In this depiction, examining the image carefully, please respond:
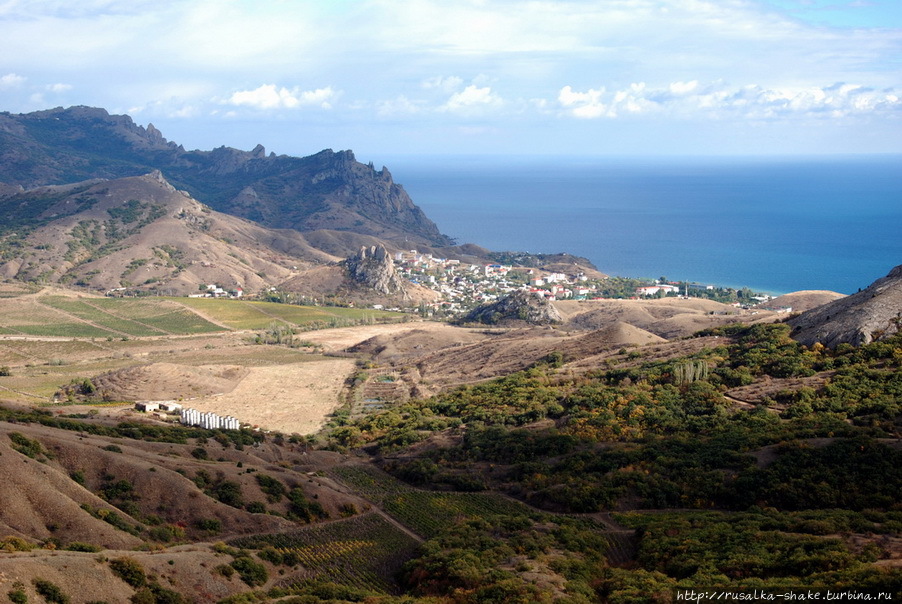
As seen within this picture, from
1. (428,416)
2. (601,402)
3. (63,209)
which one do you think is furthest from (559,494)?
(63,209)

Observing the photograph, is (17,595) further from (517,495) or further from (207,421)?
(207,421)

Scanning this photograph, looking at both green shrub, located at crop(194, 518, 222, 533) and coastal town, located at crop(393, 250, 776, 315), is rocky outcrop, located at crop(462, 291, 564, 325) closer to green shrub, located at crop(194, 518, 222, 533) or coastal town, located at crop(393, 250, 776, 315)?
coastal town, located at crop(393, 250, 776, 315)

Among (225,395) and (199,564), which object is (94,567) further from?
(225,395)

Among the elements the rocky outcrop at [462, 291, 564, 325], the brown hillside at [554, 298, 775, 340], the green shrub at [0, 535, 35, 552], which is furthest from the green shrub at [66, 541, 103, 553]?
the rocky outcrop at [462, 291, 564, 325]

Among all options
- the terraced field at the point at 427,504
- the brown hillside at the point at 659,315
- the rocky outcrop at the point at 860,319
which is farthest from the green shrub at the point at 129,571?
the brown hillside at the point at 659,315

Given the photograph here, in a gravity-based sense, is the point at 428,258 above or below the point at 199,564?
above
